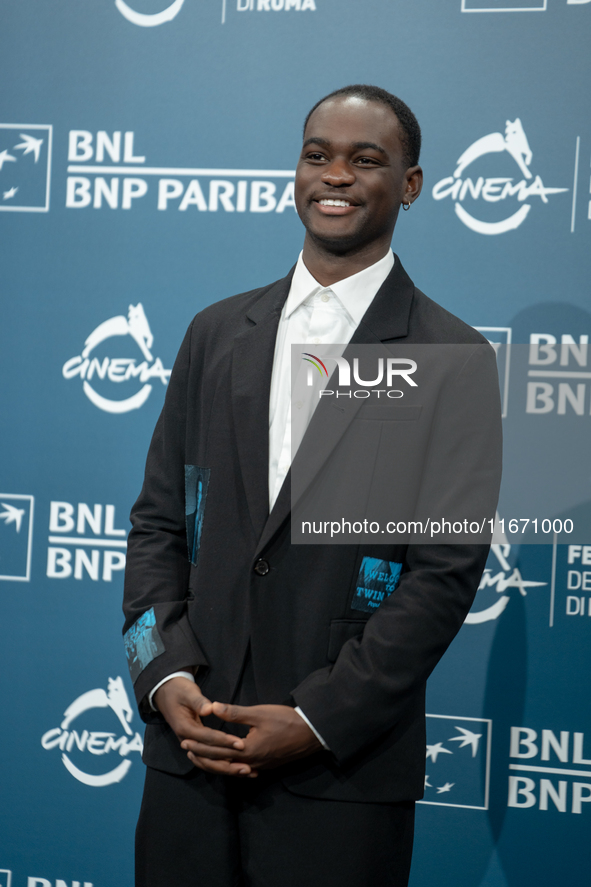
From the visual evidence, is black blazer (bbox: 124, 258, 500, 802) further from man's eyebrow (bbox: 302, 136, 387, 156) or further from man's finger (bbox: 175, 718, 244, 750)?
man's eyebrow (bbox: 302, 136, 387, 156)

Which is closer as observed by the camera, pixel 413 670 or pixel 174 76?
pixel 413 670

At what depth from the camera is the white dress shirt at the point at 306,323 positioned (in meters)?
1.38

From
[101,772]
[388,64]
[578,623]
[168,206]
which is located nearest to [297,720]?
[578,623]

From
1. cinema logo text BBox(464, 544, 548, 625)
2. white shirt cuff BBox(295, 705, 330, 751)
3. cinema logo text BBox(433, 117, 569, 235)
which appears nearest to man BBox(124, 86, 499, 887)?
white shirt cuff BBox(295, 705, 330, 751)

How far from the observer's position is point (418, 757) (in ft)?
4.42

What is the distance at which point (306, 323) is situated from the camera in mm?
1457

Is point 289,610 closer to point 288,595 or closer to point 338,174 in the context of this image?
point 288,595

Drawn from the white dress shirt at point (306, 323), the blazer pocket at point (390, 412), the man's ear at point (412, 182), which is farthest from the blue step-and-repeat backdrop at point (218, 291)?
the blazer pocket at point (390, 412)

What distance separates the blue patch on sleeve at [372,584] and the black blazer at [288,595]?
0.4 inches

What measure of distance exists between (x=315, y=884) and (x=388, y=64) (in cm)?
182

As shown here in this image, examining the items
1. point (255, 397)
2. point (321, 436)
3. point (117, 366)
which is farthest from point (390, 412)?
point (117, 366)

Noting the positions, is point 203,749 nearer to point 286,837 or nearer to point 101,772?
point 286,837

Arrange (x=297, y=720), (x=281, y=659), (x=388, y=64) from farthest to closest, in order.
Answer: (x=388, y=64), (x=281, y=659), (x=297, y=720)

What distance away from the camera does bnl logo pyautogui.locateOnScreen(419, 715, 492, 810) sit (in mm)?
2117
